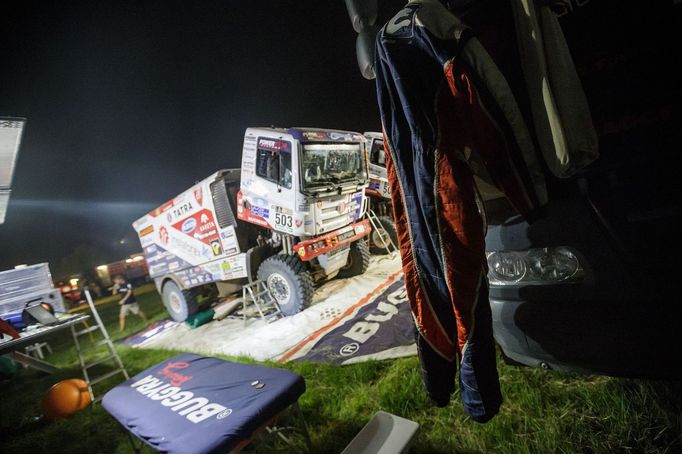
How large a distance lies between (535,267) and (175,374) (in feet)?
8.48

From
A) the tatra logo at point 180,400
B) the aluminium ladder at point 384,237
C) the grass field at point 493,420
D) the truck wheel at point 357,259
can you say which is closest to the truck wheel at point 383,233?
the aluminium ladder at point 384,237

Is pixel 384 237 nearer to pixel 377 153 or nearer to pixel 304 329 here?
pixel 377 153

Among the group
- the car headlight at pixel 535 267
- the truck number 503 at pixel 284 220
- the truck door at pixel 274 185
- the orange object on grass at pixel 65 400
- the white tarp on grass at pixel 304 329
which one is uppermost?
the truck door at pixel 274 185

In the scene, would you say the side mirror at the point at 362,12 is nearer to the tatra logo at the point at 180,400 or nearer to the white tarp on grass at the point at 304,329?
the tatra logo at the point at 180,400

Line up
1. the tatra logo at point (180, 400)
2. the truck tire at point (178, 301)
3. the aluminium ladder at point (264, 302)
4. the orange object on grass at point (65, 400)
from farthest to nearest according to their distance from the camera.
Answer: the truck tire at point (178, 301) < the aluminium ladder at point (264, 302) < the orange object on grass at point (65, 400) < the tatra logo at point (180, 400)

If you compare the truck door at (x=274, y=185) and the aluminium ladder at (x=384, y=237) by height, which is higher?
the truck door at (x=274, y=185)

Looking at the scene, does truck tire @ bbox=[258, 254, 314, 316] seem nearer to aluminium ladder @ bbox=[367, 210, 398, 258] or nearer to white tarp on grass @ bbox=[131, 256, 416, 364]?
white tarp on grass @ bbox=[131, 256, 416, 364]

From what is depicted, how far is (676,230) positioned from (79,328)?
1415 cm

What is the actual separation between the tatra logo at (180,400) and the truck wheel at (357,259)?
15.2 ft

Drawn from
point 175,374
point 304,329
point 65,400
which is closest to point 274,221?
point 304,329

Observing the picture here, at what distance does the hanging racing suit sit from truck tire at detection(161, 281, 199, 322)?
7.03 metres

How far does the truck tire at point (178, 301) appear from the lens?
6.83 metres

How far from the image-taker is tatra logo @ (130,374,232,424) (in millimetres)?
1630

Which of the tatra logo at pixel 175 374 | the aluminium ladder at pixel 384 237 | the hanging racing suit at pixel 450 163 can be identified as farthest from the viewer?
the aluminium ladder at pixel 384 237
